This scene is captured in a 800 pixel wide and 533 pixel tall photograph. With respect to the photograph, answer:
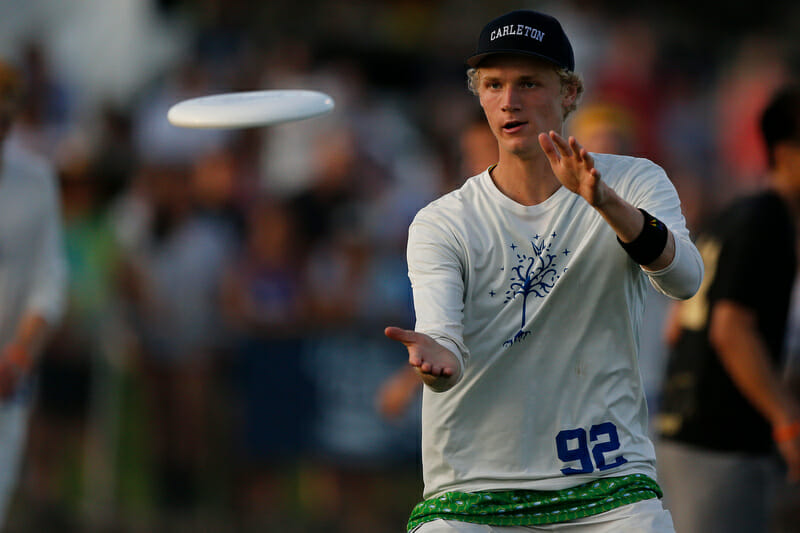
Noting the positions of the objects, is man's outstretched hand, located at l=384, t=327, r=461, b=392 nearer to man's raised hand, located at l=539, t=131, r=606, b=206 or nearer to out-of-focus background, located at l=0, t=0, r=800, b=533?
man's raised hand, located at l=539, t=131, r=606, b=206

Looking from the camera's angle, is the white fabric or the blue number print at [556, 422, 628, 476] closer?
the blue number print at [556, 422, 628, 476]

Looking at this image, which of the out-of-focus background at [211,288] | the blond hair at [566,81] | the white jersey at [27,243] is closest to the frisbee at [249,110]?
the blond hair at [566,81]

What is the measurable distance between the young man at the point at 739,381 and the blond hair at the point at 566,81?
71.3 inches

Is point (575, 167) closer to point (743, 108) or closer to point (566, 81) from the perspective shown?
point (566, 81)

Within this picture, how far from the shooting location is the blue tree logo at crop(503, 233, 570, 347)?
14.9 feet

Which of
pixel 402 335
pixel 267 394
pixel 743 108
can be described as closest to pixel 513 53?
pixel 402 335

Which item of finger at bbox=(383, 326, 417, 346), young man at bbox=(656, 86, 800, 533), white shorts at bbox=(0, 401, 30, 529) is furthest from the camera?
white shorts at bbox=(0, 401, 30, 529)

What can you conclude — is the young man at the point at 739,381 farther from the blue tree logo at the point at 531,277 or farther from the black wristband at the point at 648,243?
the black wristband at the point at 648,243

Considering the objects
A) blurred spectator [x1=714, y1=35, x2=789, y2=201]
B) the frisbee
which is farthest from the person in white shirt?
blurred spectator [x1=714, y1=35, x2=789, y2=201]

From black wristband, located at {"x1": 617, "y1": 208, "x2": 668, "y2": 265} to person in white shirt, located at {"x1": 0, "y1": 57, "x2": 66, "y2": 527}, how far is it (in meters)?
4.20

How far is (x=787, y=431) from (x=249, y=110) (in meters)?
2.92

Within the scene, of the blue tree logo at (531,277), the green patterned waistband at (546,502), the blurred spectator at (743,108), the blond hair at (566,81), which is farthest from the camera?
the blurred spectator at (743,108)

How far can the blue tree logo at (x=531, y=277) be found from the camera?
4.54m

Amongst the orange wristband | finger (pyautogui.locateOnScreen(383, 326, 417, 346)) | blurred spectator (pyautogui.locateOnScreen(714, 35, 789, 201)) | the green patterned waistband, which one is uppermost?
blurred spectator (pyautogui.locateOnScreen(714, 35, 789, 201))
